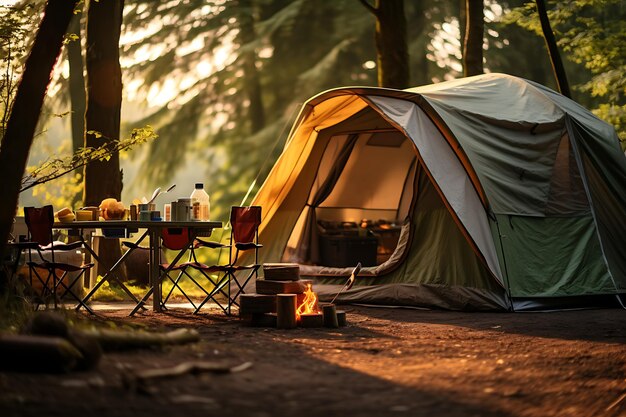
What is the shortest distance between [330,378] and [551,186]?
5.19m

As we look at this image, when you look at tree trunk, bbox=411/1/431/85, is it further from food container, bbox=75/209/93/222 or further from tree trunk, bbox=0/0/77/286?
tree trunk, bbox=0/0/77/286

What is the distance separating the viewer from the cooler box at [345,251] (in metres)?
10.6

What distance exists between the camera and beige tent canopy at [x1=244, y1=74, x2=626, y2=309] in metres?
8.73

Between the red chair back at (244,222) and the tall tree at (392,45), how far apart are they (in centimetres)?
454

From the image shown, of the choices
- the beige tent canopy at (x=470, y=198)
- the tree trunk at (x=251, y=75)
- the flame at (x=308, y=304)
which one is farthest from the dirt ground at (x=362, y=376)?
the tree trunk at (x=251, y=75)

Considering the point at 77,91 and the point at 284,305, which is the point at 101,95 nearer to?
the point at 284,305

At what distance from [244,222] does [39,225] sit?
161cm

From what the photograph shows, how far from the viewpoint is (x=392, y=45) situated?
12.4 meters

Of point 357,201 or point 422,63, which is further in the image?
point 422,63

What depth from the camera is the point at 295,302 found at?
281 inches

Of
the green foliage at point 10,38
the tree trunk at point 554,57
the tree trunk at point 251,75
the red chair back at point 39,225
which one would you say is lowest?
the red chair back at point 39,225

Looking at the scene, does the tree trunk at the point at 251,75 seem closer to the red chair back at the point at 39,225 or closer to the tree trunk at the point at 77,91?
the tree trunk at the point at 77,91

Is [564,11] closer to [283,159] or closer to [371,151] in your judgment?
[371,151]

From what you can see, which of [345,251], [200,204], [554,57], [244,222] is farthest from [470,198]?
[554,57]
